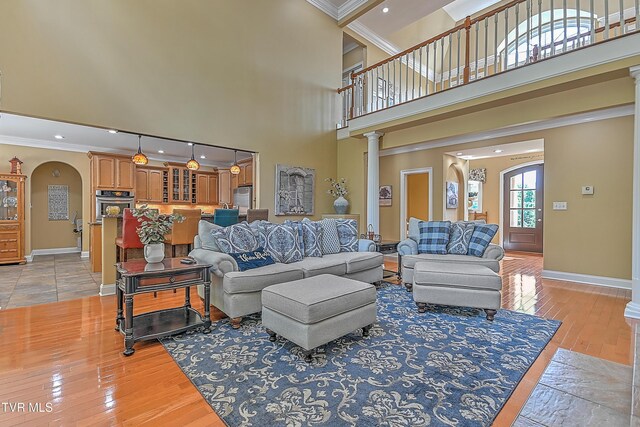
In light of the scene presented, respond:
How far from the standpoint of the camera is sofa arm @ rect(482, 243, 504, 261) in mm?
3742

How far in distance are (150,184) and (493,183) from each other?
947 centimetres

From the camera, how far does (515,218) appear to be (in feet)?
25.9

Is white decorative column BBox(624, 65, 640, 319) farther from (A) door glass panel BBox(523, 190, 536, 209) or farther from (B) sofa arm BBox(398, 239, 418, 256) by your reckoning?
(A) door glass panel BBox(523, 190, 536, 209)

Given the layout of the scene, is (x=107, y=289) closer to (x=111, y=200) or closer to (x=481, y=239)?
(x=111, y=200)

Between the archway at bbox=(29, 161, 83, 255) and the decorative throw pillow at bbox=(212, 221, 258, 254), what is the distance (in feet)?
21.9

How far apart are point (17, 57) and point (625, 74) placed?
7052 millimetres

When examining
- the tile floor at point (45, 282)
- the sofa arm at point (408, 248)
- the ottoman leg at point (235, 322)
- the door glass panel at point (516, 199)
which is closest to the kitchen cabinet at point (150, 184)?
the tile floor at point (45, 282)

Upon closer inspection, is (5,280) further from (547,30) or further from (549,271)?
(547,30)

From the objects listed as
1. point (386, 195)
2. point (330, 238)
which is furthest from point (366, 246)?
point (386, 195)

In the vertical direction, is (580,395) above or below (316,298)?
below

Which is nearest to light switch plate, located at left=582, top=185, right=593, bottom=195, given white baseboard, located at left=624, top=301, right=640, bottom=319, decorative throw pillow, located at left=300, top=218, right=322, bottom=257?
white baseboard, located at left=624, top=301, right=640, bottom=319

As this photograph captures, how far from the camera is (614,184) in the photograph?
4.33 meters

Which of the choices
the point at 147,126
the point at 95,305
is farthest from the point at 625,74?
the point at 95,305

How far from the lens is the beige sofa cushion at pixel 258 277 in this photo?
281cm
